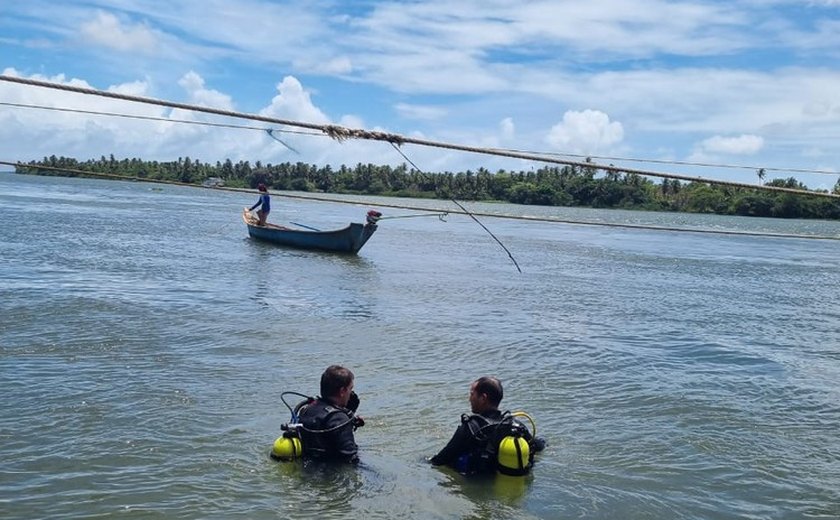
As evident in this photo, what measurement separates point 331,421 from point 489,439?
59.4 inches

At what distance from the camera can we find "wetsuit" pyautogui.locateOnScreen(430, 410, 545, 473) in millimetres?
7945

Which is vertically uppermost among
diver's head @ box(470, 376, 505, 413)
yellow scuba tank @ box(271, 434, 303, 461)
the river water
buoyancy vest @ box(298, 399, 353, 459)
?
diver's head @ box(470, 376, 505, 413)

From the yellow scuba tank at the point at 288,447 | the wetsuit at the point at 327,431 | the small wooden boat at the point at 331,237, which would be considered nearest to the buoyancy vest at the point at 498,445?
the wetsuit at the point at 327,431

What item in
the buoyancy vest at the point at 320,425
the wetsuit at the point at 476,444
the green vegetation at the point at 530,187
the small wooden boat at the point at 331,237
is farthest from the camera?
the green vegetation at the point at 530,187

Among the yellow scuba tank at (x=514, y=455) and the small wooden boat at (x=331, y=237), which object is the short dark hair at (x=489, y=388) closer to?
the yellow scuba tank at (x=514, y=455)

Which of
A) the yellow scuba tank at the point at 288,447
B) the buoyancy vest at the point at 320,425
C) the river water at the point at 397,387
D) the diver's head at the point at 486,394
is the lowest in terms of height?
the river water at the point at 397,387

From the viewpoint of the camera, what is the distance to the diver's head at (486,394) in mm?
7797

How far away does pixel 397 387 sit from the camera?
39.8 feet

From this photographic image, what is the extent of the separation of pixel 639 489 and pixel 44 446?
6.16 metres

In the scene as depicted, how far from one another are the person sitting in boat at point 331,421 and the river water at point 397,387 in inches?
10.1

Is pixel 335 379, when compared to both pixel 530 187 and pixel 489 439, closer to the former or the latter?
pixel 489 439

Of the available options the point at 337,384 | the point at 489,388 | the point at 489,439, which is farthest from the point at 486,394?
the point at 337,384

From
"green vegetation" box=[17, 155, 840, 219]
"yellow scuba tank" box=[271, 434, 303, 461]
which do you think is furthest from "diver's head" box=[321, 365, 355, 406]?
"green vegetation" box=[17, 155, 840, 219]

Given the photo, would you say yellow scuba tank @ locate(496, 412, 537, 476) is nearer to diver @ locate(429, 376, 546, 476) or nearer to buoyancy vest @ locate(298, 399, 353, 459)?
diver @ locate(429, 376, 546, 476)
